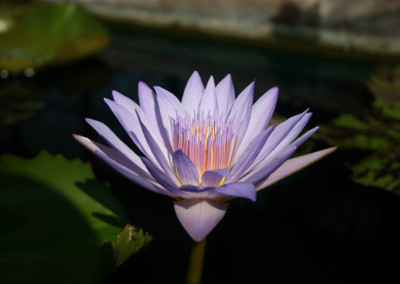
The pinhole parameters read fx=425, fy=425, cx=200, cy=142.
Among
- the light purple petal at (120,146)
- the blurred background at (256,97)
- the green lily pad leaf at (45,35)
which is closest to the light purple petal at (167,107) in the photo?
the light purple petal at (120,146)

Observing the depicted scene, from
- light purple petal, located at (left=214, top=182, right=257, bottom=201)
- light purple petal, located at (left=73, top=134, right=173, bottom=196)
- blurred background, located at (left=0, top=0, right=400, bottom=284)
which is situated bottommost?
blurred background, located at (left=0, top=0, right=400, bottom=284)

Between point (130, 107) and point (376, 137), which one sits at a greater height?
point (130, 107)

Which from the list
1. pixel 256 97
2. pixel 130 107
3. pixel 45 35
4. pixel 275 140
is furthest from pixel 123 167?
pixel 45 35

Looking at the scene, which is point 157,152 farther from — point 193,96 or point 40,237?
point 40,237

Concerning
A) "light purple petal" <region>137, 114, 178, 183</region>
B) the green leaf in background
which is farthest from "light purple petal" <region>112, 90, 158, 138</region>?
the green leaf in background

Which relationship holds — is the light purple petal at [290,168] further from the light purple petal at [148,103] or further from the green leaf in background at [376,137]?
the green leaf in background at [376,137]

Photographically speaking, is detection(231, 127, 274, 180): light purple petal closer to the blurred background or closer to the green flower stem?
the green flower stem

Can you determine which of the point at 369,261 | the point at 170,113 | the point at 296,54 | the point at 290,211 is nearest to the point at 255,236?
the point at 290,211
